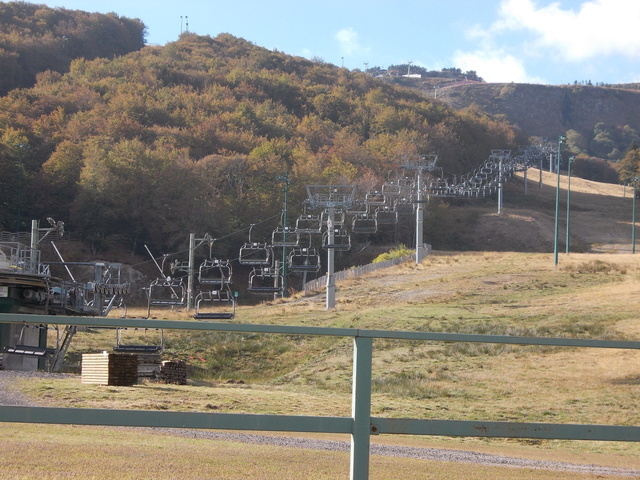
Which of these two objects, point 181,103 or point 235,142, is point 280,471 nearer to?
point 235,142

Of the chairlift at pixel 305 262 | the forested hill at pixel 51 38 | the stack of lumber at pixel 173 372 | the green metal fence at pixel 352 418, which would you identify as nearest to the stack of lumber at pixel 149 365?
the stack of lumber at pixel 173 372

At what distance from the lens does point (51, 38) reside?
15400cm

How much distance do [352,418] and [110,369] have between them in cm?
1238

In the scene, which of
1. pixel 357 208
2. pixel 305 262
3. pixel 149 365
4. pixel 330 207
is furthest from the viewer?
pixel 357 208

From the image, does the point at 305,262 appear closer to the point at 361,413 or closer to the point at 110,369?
the point at 110,369

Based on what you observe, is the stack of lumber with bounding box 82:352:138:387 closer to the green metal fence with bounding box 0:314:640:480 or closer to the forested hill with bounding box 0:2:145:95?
the green metal fence with bounding box 0:314:640:480

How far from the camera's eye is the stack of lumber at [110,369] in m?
14.7

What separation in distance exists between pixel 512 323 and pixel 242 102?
9199 centimetres

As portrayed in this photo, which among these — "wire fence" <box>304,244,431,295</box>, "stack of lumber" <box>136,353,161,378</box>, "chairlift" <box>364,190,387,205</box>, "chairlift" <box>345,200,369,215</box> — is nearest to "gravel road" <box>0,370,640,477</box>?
"stack of lumber" <box>136,353,161,378</box>

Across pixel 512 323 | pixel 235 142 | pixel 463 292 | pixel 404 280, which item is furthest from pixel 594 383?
pixel 235 142

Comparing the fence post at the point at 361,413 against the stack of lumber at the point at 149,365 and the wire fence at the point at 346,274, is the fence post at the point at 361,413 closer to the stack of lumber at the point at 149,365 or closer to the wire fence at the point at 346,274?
the stack of lumber at the point at 149,365

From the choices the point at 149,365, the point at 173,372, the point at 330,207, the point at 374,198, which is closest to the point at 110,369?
the point at 173,372

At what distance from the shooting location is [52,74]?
132m

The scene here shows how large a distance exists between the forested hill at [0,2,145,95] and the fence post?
134395 mm
